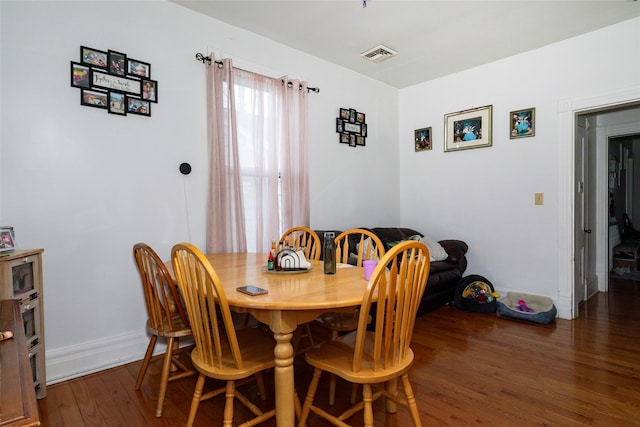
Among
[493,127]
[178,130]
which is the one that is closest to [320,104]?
[178,130]

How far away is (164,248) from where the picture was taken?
266cm

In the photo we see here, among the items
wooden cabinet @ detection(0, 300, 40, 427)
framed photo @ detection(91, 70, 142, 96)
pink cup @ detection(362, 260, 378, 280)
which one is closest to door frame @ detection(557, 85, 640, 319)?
pink cup @ detection(362, 260, 378, 280)

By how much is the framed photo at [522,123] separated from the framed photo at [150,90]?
3417 millimetres

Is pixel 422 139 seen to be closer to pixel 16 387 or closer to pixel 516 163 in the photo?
pixel 516 163

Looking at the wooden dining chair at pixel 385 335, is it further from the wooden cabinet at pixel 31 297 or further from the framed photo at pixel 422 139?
the framed photo at pixel 422 139

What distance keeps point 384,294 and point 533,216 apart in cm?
298

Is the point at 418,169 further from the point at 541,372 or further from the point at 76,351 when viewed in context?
the point at 76,351

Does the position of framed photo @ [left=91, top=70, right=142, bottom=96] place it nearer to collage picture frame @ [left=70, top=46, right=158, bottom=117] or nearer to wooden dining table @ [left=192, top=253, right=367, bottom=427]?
collage picture frame @ [left=70, top=46, right=158, bottom=117]

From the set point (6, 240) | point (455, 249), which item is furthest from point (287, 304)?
point (455, 249)

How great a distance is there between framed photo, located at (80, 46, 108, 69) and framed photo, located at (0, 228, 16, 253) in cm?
114

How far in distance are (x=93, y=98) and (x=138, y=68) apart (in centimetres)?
38

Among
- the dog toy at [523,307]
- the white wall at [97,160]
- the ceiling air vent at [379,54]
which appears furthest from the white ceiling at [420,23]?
the dog toy at [523,307]

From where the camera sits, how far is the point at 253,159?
3.11 metres

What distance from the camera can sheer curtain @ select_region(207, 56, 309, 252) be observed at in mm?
2832
